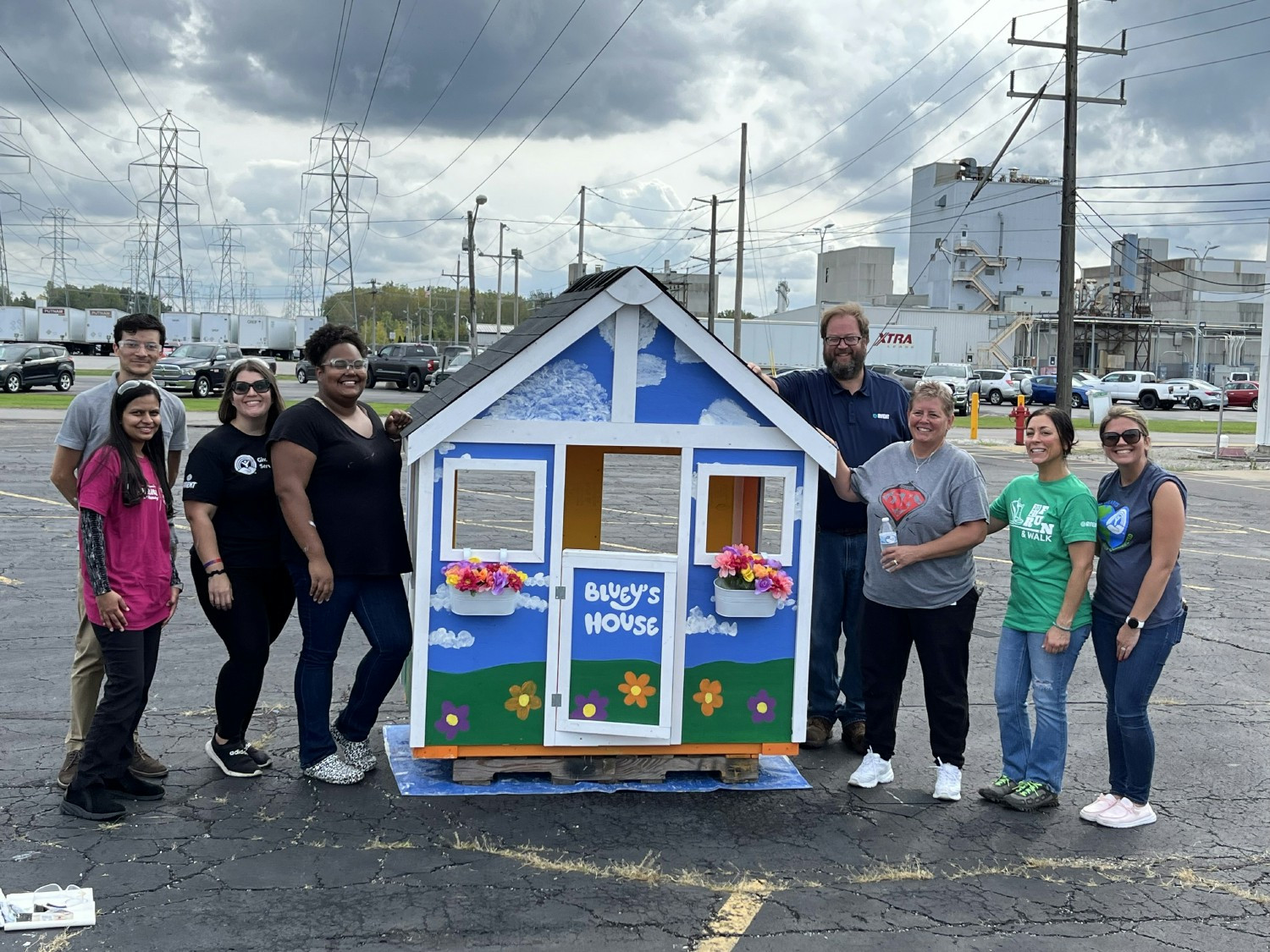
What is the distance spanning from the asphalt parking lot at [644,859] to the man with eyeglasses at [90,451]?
193 millimetres

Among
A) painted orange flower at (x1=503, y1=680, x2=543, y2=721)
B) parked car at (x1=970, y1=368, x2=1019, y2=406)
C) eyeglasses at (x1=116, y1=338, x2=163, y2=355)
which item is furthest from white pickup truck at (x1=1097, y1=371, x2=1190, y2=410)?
eyeglasses at (x1=116, y1=338, x2=163, y2=355)

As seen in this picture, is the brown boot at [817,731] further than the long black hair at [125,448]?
Yes

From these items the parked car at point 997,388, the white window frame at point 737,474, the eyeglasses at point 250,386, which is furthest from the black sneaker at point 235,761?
the parked car at point 997,388

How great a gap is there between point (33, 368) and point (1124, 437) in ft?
115

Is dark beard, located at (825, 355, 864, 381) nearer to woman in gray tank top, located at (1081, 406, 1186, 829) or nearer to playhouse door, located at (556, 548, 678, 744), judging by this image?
woman in gray tank top, located at (1081, 406, 1186, 829)

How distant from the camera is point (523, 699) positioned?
A: 515cm

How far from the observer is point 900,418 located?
19.4 ft

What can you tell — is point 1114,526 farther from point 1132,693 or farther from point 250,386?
point 250,386

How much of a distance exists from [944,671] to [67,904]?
356 centimetres

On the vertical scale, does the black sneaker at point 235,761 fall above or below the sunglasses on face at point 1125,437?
below

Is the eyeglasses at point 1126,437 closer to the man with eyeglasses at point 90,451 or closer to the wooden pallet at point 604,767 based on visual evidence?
the wooden pallet at point 604,767

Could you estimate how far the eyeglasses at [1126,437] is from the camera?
189 inches

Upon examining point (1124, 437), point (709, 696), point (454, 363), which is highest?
point (454, 363)

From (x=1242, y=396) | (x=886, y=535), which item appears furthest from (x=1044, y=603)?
(x=1242, y=396)
